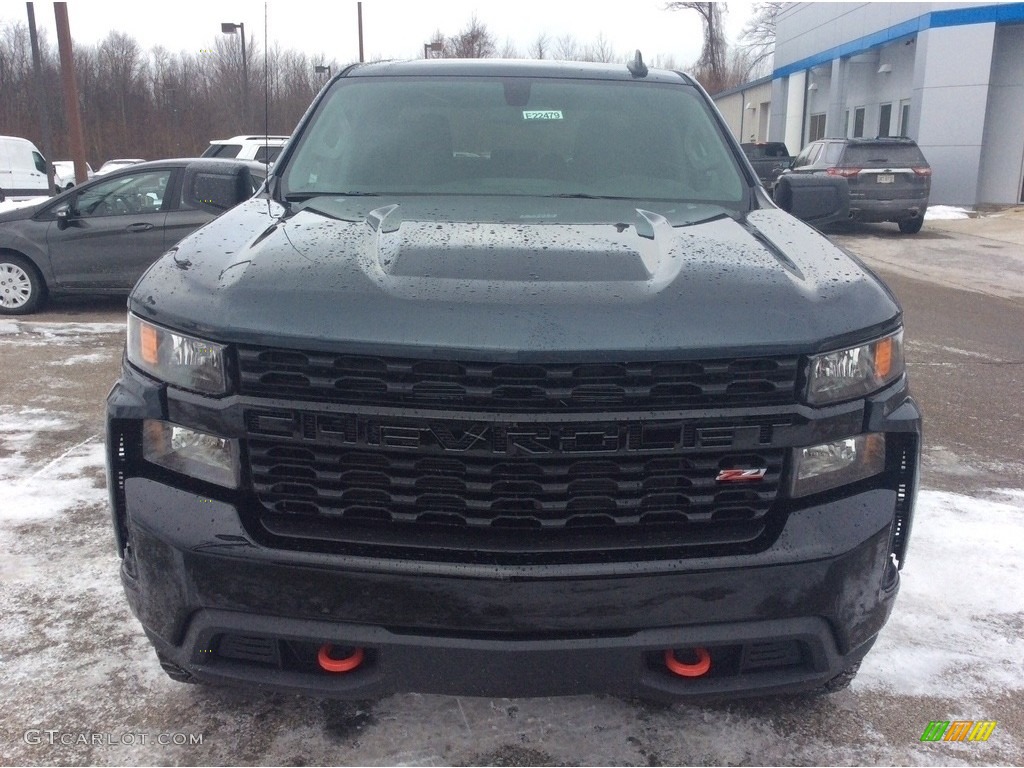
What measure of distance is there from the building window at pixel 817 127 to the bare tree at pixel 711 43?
88.3 ft

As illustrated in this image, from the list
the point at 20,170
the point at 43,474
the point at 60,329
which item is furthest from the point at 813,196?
the point at 20,170

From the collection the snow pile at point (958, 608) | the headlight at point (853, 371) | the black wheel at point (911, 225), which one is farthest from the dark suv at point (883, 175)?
the headlight at point (853, 371)

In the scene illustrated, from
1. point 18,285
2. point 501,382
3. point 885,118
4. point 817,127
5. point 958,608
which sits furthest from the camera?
point 817,127

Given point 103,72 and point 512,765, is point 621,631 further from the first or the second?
point 103,72

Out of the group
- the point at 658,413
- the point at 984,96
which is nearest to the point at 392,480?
the point at 658,413

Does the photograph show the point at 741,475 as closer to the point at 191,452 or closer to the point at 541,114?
the point at 191,452

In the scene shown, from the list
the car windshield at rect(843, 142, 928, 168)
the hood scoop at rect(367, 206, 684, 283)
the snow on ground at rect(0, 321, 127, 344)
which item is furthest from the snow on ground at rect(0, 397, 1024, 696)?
the car windshield at rect(843, 142, 928, 168)

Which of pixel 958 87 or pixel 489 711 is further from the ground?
pixel 958 87

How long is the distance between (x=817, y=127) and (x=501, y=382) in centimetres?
3255

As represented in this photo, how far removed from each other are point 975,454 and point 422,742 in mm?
3814

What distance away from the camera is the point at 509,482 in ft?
6.28

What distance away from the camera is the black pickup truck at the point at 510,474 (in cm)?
188

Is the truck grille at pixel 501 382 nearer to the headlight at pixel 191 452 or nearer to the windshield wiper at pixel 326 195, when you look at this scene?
the headlight at pixel 191 452

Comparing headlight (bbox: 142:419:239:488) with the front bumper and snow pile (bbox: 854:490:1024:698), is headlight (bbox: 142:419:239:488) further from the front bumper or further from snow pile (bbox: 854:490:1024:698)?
snow pile (bbox: 854:490:1024:698)
